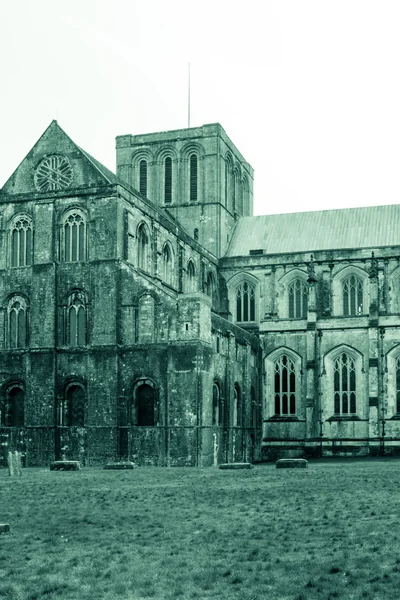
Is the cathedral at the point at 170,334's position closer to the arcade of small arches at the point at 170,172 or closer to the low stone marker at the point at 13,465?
the arcade of small arches at the point at 170,172

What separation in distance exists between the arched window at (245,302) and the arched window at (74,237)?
19.6 metres

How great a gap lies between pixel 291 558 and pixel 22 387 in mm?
39694

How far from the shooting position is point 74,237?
54.4 m

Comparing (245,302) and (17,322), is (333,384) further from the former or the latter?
(17,322)

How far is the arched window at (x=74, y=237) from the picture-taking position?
178 ft

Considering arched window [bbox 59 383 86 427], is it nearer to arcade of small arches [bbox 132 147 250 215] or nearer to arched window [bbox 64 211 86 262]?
arched window [bbox 64 211 86 262]

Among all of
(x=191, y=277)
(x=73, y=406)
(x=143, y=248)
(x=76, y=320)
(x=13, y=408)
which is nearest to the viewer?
(x=73, y=406)

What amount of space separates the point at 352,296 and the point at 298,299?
4116 mm

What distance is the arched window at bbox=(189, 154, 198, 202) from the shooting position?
72.5 metres

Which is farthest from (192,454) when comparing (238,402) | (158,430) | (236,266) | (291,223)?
(291,223)

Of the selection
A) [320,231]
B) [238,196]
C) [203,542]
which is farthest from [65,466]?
[238,196]

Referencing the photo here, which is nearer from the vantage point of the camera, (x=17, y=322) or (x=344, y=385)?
(x=17, y=322)

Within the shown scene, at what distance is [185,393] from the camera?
50.8m

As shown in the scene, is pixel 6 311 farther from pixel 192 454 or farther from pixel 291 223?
pixel 291 223
